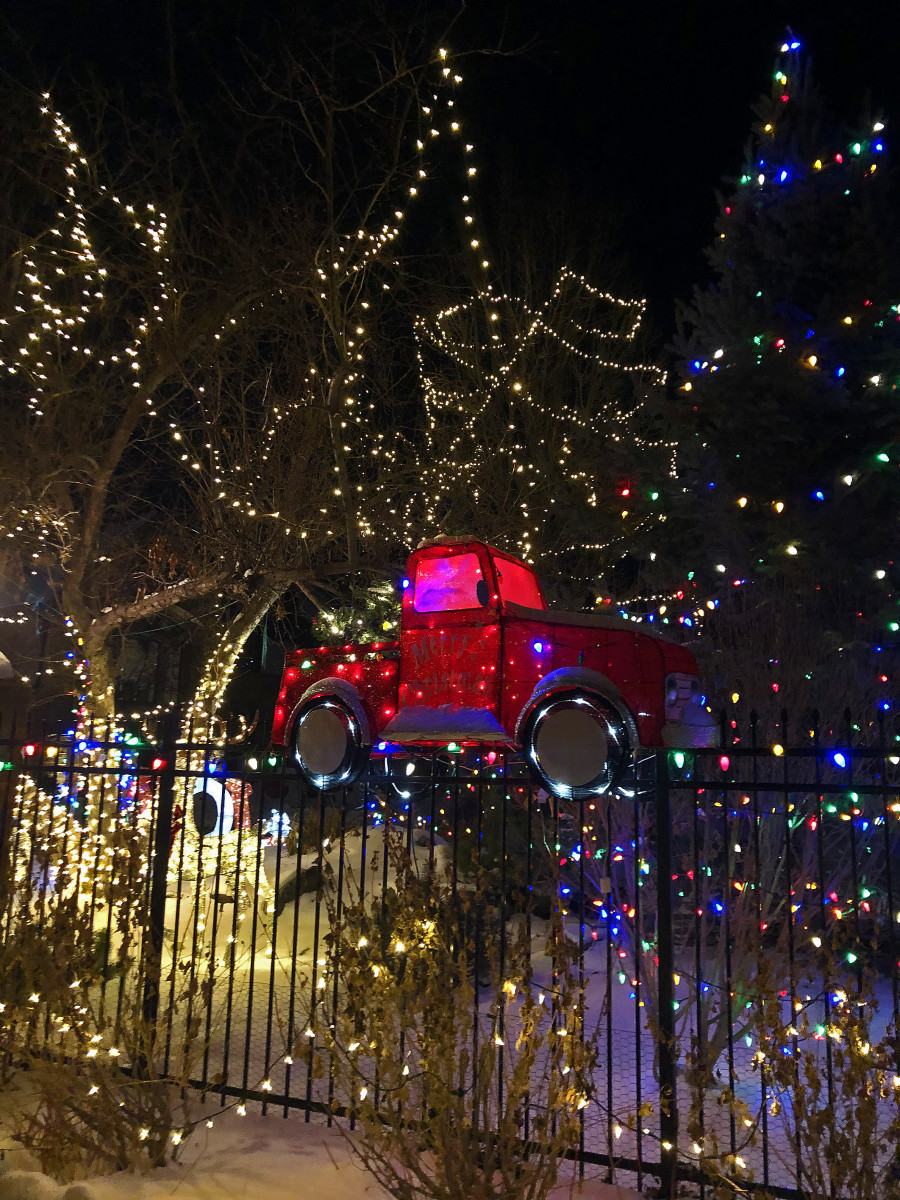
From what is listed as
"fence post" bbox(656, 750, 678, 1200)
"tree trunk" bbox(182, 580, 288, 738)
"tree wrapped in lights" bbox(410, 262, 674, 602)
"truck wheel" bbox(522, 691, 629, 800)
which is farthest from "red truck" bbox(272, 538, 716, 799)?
"tree wrapped in lights" bbox(410, 262, 674, 602)

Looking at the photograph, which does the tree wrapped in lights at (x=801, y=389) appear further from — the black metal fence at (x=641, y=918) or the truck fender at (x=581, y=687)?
the truck fender at (x=581, y=687)

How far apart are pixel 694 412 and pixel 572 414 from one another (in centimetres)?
625

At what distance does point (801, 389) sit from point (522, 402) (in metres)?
6.84

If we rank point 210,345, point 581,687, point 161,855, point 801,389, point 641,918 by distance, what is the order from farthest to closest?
point 210,345 < point 801,389 < point 161,855 < point 641,918 < point 581,687

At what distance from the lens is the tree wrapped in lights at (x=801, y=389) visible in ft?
22.0

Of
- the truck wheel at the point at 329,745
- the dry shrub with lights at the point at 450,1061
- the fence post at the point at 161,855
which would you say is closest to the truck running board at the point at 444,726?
the truck wheel at the point at 329,745

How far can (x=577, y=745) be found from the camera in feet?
11.4

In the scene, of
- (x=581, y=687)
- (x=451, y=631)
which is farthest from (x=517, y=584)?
(x=581, y=687)

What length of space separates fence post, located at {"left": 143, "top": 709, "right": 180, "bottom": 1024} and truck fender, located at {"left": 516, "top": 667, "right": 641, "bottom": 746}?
245cm

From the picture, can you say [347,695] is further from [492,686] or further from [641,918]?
[641,918]

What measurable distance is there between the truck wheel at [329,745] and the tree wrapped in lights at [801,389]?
4.12m

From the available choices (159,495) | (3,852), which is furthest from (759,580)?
(159,495)

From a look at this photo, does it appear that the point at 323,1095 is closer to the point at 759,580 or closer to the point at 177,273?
the point at 759,580

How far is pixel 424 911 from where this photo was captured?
3.56m
